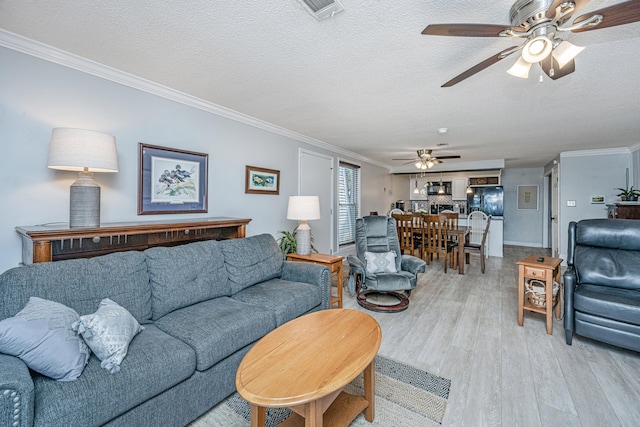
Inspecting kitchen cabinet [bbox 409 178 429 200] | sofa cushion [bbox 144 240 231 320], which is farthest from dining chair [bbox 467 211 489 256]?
sofa cushion [bbox 144 240 231 320]

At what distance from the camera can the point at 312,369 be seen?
4.34 feet

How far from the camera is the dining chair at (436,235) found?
5.09 meters

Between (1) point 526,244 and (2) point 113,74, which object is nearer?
(2) point 113,74

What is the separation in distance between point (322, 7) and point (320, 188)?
3.52m

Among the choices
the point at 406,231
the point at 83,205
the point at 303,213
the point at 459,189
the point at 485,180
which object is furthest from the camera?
the point at 459,189

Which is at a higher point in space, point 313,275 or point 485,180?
point 485,180

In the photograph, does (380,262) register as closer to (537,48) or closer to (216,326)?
(216,326)

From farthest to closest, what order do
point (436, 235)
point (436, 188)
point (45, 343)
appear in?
point (436, 188), point (436, 235), point (45, 343)

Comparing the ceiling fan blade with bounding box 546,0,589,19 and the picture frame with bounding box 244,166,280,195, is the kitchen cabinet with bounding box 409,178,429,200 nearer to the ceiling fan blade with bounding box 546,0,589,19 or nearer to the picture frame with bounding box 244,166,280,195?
the picture frame with bounding box 244,166,280,195

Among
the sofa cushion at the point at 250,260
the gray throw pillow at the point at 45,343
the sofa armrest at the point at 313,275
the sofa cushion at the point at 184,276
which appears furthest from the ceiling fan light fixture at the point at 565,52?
the gray throw pillow at the point at 45,343

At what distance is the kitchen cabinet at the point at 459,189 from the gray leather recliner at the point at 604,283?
5607 millimetres

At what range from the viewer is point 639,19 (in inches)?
51.3

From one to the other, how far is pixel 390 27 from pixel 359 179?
15.4 feet

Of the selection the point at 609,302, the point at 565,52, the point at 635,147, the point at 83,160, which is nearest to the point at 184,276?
the point at 83,160
